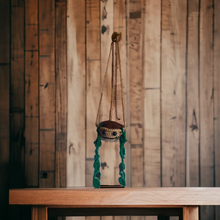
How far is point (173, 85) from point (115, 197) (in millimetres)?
865

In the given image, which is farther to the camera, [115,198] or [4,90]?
[4,90]

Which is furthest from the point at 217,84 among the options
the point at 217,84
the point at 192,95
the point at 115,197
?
the point at 115,197

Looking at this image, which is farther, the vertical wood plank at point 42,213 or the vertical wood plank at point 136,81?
the vertical wood plank at point 136,81

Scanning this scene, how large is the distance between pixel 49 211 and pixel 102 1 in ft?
4.62

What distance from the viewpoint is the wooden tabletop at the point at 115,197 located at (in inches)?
48.1

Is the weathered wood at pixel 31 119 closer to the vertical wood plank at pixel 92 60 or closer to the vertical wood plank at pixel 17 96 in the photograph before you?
the vertical wood plank at pixel 17 96

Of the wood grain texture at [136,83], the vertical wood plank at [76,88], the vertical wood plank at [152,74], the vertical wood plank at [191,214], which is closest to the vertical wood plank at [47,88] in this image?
the vertical wood plank at [76,88]

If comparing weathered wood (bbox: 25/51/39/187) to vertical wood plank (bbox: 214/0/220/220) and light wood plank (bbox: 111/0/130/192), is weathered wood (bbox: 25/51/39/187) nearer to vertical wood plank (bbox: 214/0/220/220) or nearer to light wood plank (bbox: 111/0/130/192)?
light wood plank (bbox: 111/0/130/192)

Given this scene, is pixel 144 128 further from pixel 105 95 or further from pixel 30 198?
pixel 30 198

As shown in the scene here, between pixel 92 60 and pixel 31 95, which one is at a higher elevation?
pixel 92 60

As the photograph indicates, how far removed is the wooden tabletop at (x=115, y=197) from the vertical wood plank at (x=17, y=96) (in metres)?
0.40

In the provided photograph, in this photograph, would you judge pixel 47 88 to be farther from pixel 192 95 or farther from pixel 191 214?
pixel 191 214

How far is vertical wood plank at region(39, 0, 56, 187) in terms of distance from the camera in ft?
5.32

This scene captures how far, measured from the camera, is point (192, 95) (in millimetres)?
1636
